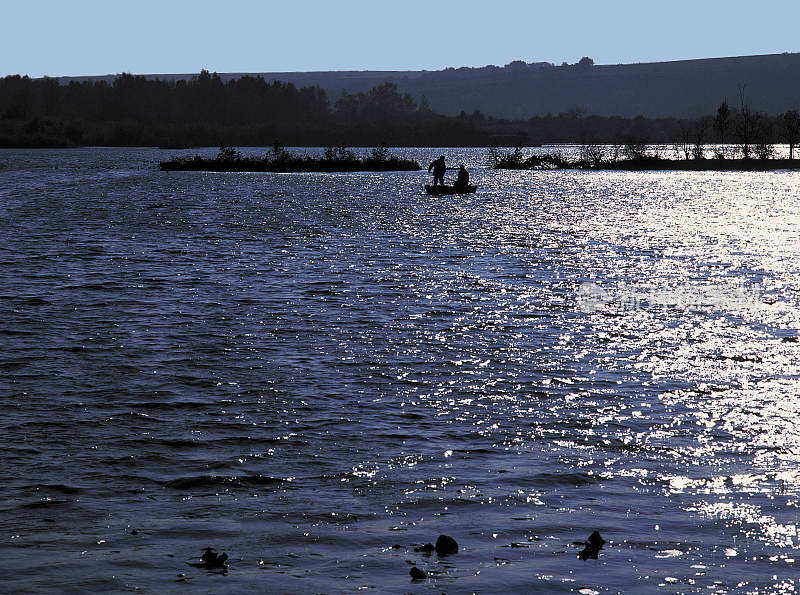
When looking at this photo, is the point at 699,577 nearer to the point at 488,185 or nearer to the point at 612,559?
the point at 612,559

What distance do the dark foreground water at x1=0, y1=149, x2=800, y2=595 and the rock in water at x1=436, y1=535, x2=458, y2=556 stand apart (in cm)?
12

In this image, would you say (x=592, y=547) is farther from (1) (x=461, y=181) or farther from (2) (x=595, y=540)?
(1) (x=461, y=181)

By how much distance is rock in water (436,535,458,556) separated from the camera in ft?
26.6

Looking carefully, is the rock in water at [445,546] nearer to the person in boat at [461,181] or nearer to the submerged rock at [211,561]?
the submerged rock at [211,561]

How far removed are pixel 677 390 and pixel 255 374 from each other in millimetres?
6798

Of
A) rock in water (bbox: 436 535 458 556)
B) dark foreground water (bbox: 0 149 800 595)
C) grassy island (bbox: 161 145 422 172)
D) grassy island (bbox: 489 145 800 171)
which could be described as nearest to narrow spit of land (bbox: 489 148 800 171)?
grassy island (bbox: 489 145 800 171)

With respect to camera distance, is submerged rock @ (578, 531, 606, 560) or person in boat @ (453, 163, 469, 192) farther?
person in boat @ (453, 163, 469, 192)

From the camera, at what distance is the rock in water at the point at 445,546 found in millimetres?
8119

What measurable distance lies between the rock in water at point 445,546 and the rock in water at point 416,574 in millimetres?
486

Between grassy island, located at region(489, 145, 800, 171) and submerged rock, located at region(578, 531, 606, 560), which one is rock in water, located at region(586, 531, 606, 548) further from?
grassy island, located at region(489, 145, 800, 171)

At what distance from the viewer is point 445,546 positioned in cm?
815

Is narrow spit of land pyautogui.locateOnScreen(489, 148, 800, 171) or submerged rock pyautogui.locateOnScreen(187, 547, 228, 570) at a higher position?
narrow spit of land pyautogui.locateOnScreen(489, 148, 800, 171)

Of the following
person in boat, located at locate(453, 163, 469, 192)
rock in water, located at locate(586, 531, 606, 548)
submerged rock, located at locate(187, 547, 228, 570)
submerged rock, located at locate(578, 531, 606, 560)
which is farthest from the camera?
person in boat, located at locate(453, 163, 469, 192)

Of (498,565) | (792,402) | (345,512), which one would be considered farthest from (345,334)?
(498,565)
